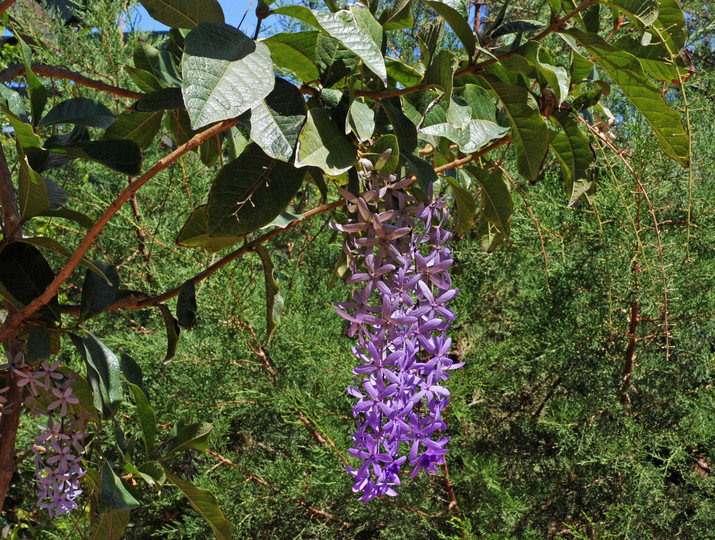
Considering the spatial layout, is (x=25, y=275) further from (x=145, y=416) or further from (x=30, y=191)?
(x=145, y=416)

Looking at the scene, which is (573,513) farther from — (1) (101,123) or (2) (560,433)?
(1) (101,123)

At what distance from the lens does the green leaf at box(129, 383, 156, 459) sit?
631 millimetres

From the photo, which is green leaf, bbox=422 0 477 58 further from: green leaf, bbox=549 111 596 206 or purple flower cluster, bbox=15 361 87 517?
purple flower cluster, bbox=15 361 87 517

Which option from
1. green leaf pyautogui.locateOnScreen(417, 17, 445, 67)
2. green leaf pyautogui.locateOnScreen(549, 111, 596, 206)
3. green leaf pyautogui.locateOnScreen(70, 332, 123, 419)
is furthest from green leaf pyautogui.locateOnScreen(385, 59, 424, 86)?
green leaf pyautogui.locateOnScreen(70, 332, 123, 419)

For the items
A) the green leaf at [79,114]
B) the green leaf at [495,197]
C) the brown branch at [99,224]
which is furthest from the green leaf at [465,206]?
the green leaf at [79,114]

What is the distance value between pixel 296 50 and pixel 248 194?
12 cm

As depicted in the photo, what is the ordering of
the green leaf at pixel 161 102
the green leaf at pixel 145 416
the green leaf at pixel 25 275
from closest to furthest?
the green leaf at pixel 161 102 → the green leaf at pixel 25 275 → the green leaf at pixel 145 416

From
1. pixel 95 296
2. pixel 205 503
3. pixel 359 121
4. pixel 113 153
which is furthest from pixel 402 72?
pixel 205 503

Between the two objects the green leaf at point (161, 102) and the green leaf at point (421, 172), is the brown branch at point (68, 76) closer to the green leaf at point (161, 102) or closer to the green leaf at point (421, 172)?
the green leaf at point (161, 102)

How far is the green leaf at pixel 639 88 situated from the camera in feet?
1.51

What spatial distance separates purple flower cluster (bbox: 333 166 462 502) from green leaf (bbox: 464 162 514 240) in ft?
0.30

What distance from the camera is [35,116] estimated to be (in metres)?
0.52

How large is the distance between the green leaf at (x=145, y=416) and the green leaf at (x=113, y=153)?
25 centimetres

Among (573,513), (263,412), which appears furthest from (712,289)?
(263,412)
